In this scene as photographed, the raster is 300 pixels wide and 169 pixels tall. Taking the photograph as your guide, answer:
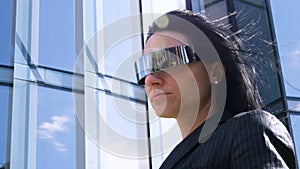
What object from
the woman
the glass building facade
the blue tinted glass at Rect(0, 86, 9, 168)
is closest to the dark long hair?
the woman

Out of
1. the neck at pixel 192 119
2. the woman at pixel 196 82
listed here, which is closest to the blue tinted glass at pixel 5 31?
the woman at pixel 196 82

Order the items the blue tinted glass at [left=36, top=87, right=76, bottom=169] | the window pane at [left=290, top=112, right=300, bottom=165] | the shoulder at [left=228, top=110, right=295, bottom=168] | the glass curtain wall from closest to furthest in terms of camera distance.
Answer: the shoulder at [left=228, top=110, right=295, bottom=168] < the window pane at [left=290, top=112, right=300, bottom=165] < the glass curtain wall < the blue tinted glass at [left=36, top=87, right=76, bottom=169]

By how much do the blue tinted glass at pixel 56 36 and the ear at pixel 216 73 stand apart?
2.49 metres

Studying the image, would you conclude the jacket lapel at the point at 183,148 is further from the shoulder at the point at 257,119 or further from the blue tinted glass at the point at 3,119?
the blue tinted glass at the point at 3,119

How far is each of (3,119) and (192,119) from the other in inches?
89.4

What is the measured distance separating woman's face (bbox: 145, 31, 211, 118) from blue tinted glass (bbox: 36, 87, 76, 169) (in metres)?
2.22

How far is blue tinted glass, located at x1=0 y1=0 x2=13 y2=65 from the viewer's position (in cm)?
298

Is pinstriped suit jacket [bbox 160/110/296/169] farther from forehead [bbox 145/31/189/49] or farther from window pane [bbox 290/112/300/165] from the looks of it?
window pane [bbox 290/112/300/165]

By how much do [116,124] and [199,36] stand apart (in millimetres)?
2498

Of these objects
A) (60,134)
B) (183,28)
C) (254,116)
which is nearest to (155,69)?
(183,28)

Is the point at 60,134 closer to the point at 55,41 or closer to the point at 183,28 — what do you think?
the point at 55,41

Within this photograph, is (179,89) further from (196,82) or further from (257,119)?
(257,119)

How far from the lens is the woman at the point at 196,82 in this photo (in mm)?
727

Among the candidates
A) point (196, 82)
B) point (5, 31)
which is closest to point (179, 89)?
point (196, 82)
